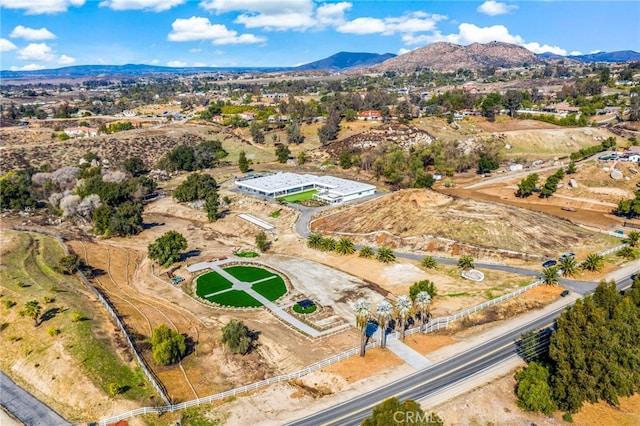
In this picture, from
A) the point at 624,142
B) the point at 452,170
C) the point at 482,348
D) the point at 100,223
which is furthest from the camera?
the point at 624,142

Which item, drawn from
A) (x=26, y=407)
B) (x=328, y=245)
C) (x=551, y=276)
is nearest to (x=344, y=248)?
(x=328, y=245)

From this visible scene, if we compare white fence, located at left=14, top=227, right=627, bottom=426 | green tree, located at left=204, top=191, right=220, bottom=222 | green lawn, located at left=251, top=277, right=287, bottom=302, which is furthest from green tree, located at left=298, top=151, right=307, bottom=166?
white fence, located at left=14, top=227, right=627, bottom=426

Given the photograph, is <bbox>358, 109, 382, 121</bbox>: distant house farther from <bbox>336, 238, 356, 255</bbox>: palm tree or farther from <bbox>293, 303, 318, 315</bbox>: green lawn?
<bbox>293, 303, 318, 315</bbox>: green lawn

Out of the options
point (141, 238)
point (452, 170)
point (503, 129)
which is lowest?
point (141, 238)

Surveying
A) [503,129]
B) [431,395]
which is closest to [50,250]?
[431,395]

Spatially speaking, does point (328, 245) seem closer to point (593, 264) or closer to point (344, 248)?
point (344, 248)

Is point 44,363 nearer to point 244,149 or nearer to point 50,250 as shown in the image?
point 50,250

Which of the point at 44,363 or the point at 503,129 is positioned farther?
the point at 503,129
